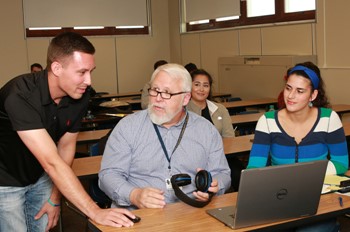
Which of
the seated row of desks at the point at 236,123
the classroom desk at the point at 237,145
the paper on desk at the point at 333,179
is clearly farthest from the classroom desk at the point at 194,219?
the seated row of desks at the point at 236,123

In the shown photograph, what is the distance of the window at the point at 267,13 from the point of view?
6.85 metres

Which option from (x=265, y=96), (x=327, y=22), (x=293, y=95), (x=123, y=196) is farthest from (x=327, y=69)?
(x=123, y=196)

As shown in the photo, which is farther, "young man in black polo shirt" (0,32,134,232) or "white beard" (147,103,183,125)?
"white beard" (147,103,183,125)

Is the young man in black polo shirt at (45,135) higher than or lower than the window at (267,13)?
lower

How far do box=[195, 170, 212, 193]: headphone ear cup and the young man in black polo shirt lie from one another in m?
0.39

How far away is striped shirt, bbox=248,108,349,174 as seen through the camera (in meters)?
2.96

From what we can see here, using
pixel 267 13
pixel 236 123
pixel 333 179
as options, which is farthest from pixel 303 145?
pixel 267 13

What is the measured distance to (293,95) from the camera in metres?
3.04

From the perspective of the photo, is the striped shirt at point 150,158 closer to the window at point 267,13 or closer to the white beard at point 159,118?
the white beard at point 159,118

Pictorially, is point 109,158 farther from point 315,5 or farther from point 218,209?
point 315,5

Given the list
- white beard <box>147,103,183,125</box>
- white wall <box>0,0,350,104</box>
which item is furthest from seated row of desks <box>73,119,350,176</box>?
white wall <box>0,0,350,104</box>

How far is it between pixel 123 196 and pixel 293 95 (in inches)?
50.1

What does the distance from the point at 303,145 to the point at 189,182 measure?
38.0 inches

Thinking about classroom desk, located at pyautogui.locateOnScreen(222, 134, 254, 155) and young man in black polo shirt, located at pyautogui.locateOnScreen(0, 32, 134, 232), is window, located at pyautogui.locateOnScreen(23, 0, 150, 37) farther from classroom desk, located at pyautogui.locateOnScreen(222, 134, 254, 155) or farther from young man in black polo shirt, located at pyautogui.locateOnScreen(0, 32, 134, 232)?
young man in black polo shirt, located at pyautogui.locateOnScreen(0, 32, 134, 232)
